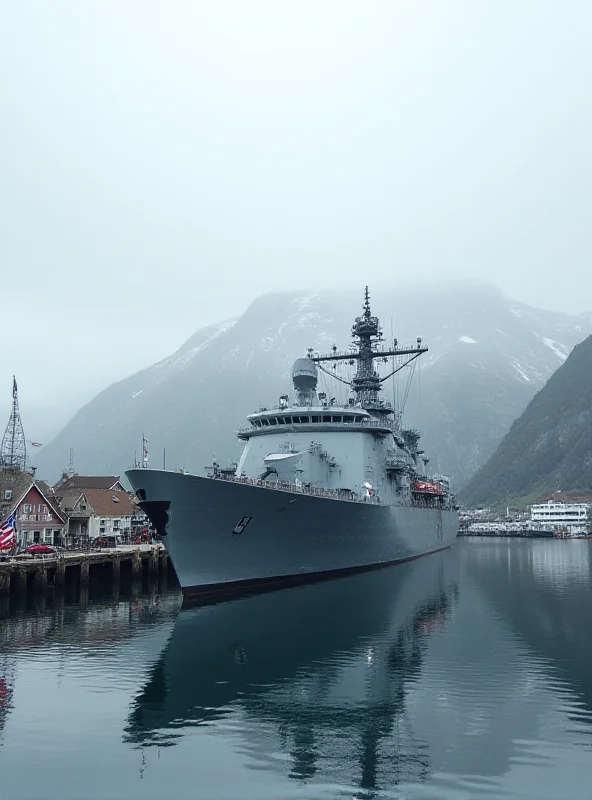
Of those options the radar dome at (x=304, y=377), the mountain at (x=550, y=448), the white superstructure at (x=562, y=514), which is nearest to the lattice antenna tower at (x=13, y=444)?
the radar dome at (x=304, y=377)

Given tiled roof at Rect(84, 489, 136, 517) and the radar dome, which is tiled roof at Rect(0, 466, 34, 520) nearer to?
tiled roof at Rect(84, 489, 136, 517)

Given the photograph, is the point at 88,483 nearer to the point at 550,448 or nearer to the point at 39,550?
the point at 39,550

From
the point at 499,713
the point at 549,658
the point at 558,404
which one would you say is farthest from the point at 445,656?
the point at 558,404

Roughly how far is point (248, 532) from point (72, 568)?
16.0 metres

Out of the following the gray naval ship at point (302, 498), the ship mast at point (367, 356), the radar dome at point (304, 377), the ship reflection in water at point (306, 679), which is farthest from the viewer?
the ship mast at point (367, 356)

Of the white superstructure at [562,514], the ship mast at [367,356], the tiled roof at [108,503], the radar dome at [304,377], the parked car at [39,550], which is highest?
the ship mast at [367,356]

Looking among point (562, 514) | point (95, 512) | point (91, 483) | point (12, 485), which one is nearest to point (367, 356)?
point (95, 512)

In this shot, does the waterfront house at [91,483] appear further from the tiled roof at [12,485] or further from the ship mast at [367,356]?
the ship mast at [367,356]

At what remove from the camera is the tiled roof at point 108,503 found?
2034 inches

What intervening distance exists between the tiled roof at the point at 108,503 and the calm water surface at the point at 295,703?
2657 centimetres

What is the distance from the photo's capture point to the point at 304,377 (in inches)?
1463

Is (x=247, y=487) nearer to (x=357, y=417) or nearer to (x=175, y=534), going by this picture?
(x=175, y=534)

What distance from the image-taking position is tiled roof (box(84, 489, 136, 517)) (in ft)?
170

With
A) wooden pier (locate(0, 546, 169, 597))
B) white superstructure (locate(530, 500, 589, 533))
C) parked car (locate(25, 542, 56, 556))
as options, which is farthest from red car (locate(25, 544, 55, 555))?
white superstructure (locate(530, 500, 589, 533))
